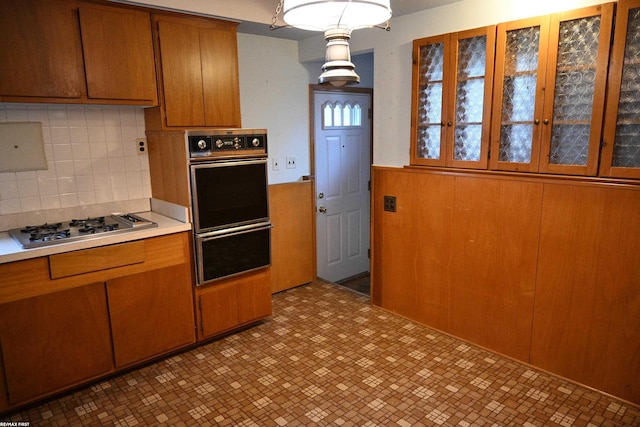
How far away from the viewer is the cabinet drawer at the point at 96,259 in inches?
89.1

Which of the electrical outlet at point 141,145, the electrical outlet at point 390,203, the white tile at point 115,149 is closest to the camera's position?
the white tile at point 115,149

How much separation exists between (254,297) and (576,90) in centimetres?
243

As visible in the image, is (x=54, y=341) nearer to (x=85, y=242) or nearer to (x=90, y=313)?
(x=90, y=313)

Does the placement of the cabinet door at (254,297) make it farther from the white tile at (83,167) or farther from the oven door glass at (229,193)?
the white tile at (83,167)

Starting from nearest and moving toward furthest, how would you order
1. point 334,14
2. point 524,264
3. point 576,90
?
point 334,14 < point 576,90 < point 524,264

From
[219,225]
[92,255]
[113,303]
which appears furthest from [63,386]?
[219,225]

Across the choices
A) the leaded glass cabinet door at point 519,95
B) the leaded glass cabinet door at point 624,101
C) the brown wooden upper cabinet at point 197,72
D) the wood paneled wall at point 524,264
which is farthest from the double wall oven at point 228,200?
the leaded glass cabinet door at point 624,101

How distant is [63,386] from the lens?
237 centimetres

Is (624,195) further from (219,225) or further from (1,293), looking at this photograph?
(1,293)

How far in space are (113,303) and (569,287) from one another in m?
2.65

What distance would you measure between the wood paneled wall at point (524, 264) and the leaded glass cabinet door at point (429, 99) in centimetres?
16

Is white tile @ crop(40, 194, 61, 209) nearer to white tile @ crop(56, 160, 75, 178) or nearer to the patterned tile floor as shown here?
white tile @ crop(56, 160, 75, 178)

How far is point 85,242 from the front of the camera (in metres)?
2.32

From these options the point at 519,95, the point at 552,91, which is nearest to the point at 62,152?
the point at 519,95
